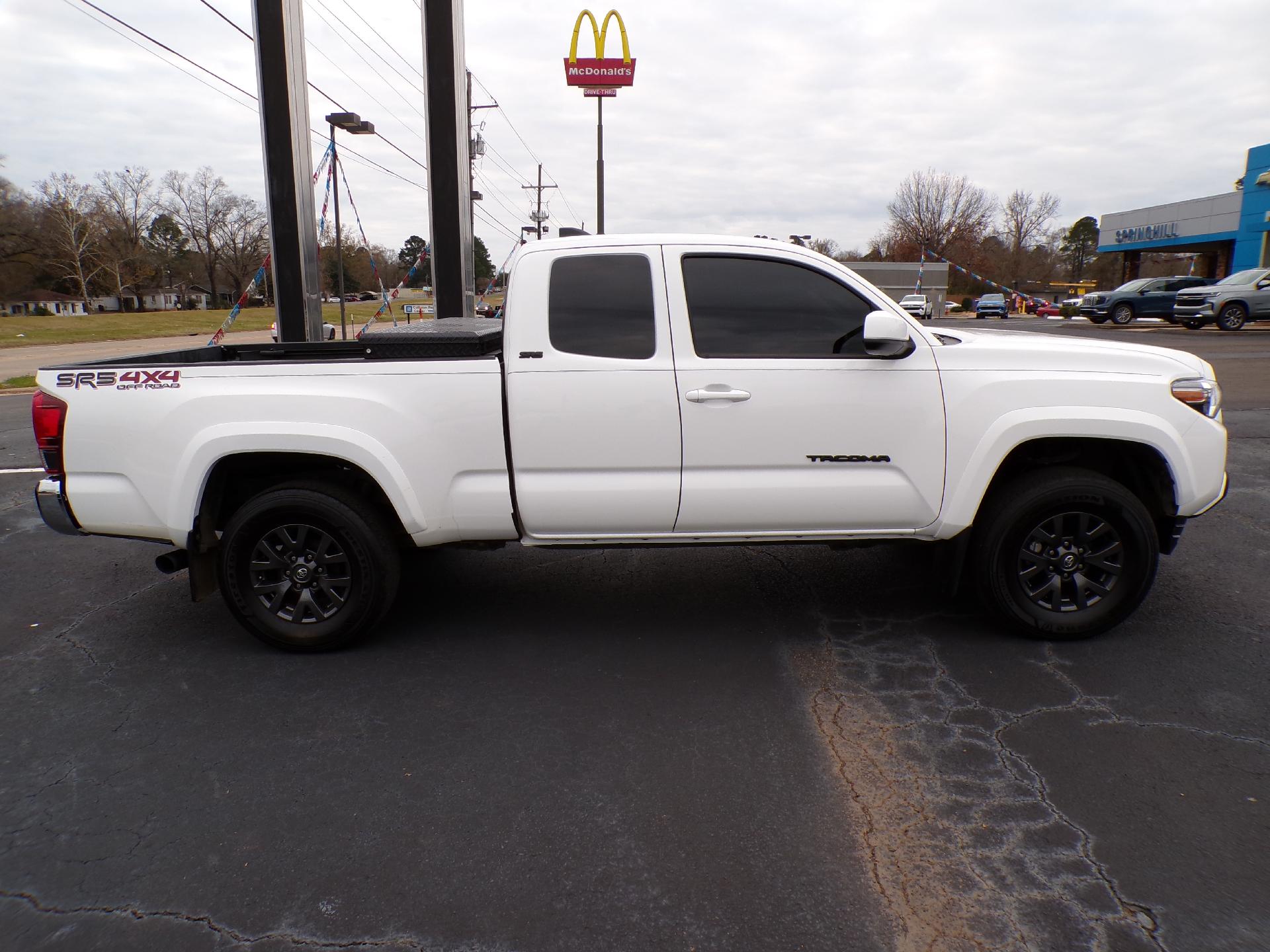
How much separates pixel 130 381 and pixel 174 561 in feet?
3.00

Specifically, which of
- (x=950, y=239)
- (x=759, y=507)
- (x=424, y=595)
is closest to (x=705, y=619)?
(x=759, y=507)

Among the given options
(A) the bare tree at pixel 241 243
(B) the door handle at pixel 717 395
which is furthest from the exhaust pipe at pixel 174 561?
(A) the bare tree at pixel 241 243

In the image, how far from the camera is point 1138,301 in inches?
1196

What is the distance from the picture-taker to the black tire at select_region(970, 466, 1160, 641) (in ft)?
13.8

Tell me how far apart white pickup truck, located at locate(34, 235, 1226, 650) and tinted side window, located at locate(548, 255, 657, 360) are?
0.4 inches

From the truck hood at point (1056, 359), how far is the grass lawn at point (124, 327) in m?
26.8

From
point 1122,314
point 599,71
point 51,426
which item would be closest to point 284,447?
point 51,426

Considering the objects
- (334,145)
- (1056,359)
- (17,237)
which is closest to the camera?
(1056,359)

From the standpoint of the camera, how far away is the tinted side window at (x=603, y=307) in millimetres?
4156

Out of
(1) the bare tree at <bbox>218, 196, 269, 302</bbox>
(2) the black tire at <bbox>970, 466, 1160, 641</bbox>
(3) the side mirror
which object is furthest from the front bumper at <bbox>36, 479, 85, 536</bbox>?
(1) the bare tree at <bbox>218, 196, 269, 302</bbox>

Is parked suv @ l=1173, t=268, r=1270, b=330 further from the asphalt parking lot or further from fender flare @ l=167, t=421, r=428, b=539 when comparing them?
fender flare @ l=167, t=421, r=428, b=539

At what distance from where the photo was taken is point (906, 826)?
114 inches

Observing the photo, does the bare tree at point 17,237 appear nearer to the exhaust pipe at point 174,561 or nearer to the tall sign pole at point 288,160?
the tall sign pole at point 288,160

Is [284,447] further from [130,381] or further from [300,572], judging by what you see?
[130,381]
